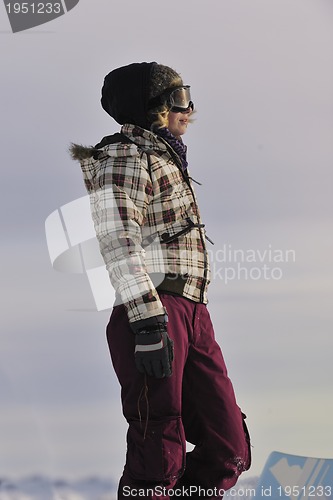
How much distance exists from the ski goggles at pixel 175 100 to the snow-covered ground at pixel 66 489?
4.36 feet

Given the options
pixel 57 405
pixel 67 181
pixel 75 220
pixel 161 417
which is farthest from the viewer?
pixel 67 181

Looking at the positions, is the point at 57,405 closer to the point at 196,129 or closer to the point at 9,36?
the point at 196,129

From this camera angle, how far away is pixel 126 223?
8.26 feet

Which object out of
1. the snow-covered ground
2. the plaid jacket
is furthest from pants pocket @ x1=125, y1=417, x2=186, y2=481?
the snow-covered ground

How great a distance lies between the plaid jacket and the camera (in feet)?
8.20

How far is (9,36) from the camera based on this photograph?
151 inches

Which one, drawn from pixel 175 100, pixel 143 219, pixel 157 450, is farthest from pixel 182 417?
pixel 175 100

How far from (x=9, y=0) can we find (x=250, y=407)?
77.7 inches

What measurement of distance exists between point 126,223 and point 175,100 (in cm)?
47

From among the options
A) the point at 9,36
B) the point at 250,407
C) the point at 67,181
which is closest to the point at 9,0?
the point at 9,36

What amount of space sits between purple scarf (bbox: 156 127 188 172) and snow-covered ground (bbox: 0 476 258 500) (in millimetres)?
1182

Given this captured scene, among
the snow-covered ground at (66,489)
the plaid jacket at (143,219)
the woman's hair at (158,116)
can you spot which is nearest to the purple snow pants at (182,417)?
the plaid jacket at (143,219)

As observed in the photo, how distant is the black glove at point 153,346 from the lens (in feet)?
8.04

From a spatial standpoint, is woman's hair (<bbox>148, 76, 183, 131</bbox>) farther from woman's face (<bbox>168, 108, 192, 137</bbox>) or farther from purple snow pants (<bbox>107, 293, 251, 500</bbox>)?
purple snow pants (<bbox>107, 293, 251, 500</bbox>)
